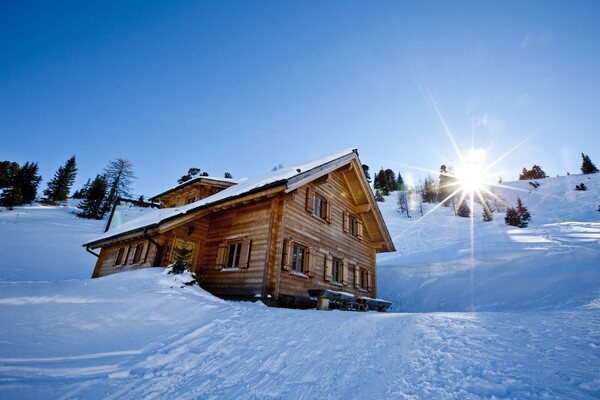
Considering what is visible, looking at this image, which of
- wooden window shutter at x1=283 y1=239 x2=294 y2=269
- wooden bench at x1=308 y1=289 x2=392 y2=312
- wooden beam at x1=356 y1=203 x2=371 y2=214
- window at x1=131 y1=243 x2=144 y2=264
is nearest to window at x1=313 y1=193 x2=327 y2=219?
wooden window shutter at x1=283 y1=239 x2=294 y2=269

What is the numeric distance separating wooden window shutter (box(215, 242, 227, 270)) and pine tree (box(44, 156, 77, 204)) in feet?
189

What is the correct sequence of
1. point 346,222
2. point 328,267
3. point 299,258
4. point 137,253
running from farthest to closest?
point 346,222, point 137,253, point 328,267, point 299,258

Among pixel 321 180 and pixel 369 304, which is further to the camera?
pixel 321 180

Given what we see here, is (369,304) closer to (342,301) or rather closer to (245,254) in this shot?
(342,301)

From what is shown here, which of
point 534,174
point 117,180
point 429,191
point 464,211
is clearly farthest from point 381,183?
point 117,180

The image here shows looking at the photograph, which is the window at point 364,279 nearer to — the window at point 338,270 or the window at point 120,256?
the window at point 338,270

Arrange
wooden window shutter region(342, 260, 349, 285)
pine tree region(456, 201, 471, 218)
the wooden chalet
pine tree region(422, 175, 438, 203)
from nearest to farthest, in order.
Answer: the wooden chalet, wooden window shutter region(342, 260, 349, 285), pine tree region(456, 201, 471, 218), pine tree region(422, 175, 438, 203)

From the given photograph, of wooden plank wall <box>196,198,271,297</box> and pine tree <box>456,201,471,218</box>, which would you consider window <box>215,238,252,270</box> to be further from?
pine tree <box>456,201,471,218</box>

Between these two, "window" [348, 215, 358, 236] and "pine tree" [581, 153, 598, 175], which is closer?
"window" [348, 215, 358, 236]

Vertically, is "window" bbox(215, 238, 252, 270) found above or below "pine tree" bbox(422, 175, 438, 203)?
below

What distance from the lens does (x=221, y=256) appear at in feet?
39.3

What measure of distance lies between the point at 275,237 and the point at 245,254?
142cm

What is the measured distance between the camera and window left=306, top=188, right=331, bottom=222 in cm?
1295

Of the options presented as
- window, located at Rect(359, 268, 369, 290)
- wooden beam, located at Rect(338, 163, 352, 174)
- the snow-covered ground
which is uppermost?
wooden beam, located at Rect(338, 163, 352, 174)
